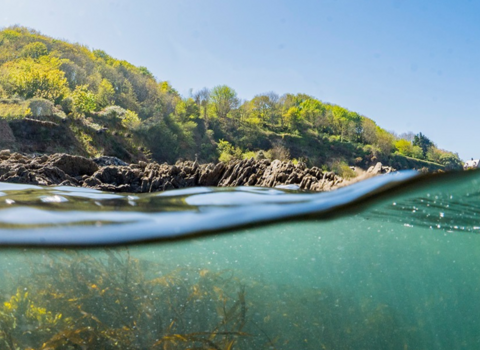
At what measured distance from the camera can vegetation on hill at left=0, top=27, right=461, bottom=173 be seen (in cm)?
2306

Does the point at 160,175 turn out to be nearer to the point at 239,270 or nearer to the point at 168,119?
the point at 239,270

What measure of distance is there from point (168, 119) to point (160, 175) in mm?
29712

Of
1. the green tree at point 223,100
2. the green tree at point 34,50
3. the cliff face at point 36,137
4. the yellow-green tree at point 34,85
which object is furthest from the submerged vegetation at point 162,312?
the green tree at point 34,50

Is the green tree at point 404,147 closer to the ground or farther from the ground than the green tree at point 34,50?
closer to the ground

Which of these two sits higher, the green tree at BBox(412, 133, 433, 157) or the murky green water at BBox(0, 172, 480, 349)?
the green tree at BBox(412, 133, 433, 157)

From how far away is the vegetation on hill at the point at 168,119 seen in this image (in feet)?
75.7

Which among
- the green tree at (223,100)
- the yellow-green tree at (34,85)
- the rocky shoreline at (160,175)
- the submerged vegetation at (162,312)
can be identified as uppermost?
the green tree at (223,100)

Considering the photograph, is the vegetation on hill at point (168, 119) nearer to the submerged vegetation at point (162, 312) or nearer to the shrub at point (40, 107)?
the shrub at point (40, 107)

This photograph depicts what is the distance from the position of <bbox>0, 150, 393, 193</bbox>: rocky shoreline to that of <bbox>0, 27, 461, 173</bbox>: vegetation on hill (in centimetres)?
909

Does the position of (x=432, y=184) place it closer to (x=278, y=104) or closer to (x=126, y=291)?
(x=126, y=291)

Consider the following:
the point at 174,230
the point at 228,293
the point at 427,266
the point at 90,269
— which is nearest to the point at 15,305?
the point at 90,269

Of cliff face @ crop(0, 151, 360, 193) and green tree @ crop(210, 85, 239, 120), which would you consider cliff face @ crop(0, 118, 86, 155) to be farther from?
green tree @ crop(210, 85, 239, 120)

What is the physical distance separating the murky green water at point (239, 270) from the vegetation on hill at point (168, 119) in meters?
11.0

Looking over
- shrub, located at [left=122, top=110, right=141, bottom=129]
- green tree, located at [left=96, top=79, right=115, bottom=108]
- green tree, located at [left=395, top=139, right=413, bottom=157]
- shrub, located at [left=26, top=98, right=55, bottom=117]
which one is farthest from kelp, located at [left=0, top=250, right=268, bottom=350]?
green tree, located at [left=395, top=139, right=413, bottom=157]
